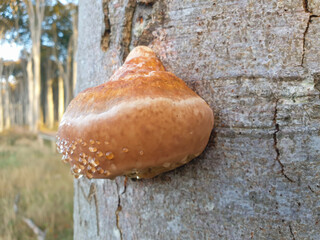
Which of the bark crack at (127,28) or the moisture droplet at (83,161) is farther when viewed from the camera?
the bark crack at (127,28)

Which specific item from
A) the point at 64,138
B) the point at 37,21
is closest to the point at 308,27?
the point at 64,138

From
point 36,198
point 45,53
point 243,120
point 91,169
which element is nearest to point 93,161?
point 91,169

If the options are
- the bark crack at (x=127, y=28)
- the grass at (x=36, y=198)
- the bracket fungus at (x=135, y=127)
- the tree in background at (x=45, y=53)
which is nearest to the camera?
the bracket fungus at (x=135, y=127)

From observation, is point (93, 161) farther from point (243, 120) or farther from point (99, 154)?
point (243, 120)

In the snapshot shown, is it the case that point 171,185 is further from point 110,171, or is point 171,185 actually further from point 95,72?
point 95,72

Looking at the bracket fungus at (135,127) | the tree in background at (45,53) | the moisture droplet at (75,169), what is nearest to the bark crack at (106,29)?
the bracket fungus at (135,127)

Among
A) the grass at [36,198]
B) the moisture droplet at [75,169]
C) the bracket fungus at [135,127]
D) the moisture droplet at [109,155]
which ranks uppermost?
the bracket fungus at [135,127]

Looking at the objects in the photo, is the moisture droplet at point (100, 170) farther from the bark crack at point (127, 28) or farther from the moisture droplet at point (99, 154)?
the bark crack at point (127, 28)
